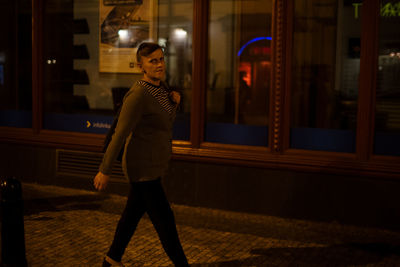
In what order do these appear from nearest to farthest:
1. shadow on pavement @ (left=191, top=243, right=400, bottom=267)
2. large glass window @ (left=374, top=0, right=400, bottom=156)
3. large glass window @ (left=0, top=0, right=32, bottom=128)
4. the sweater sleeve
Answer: the sweater sleeve, shadow on pavement @ (left=191, top=243, right=400, bottom=267), large glass window @ (left=374, top=0, right=400, bottom=156), large glass window @ (left=0, top=0, right=32, bottom=128)

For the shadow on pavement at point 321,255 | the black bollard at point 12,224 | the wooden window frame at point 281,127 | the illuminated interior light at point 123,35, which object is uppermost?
the illuminated interior light at point 123,35

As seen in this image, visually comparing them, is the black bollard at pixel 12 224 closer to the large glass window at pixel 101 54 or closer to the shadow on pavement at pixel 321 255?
the shadow on pavement at pixel 321 255

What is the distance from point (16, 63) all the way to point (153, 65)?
542cm

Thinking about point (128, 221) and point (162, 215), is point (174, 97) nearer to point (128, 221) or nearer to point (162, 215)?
point (162, 215)

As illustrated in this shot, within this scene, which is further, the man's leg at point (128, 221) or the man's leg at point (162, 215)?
the man's leg at point (128, 221)

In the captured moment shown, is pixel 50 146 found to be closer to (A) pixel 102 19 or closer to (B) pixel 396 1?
(A) pixel 102 19

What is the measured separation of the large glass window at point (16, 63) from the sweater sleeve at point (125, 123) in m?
5.00

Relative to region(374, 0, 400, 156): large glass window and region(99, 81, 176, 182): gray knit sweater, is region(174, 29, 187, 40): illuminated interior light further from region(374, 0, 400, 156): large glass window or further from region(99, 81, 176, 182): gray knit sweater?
region(99, 81, 176, 182): gray knit sweater

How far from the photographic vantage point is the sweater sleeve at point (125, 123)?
405cm

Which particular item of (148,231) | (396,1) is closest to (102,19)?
(148,231)

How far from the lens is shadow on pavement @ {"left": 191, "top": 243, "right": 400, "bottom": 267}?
5.08 meters

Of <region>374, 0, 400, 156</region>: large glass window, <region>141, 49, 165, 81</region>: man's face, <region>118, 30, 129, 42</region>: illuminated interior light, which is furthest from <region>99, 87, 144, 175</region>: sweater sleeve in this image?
<region>118, 30, 129, 42</region>: illuminated interior light

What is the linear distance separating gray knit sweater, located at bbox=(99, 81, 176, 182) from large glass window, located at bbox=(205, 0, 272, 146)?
300 centimetres

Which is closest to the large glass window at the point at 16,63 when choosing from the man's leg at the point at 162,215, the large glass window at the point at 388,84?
the man's leg at the point at 162,215
